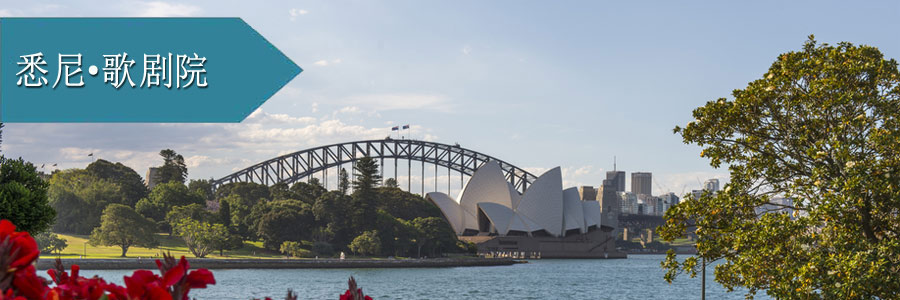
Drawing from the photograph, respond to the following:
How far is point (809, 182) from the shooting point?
53.7 feet

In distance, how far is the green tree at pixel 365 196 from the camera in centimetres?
10475

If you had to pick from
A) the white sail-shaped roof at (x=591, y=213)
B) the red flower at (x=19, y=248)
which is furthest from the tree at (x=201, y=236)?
the red flower at (x=19, y=248)

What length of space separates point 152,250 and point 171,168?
111ft

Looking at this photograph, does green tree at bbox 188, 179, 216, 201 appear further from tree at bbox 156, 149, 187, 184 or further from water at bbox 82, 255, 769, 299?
water at bbox 82, 255, 769, 299

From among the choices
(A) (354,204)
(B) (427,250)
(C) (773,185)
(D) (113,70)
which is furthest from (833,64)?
(B) (427,250)

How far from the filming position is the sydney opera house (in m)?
147

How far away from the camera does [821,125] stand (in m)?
16.7

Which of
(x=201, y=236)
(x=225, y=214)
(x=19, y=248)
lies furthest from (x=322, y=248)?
(x=19, y=248)

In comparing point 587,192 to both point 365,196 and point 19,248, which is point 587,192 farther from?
point 19,248

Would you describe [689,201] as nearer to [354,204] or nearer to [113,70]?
[113,70]

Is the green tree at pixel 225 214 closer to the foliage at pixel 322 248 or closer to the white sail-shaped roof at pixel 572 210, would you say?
the foliage at pixel 322 248

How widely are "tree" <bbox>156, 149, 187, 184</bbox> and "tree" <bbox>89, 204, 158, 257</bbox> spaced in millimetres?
30127

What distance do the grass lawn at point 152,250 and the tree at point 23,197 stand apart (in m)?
63.4

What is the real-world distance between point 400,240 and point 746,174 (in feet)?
304
